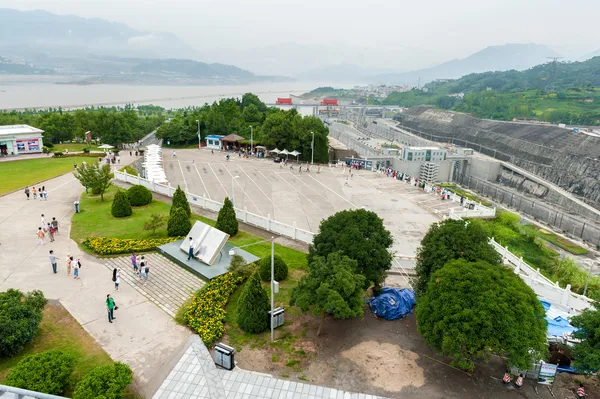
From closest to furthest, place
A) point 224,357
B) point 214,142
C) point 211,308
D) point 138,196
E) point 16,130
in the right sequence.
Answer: point 224,357
point 211,308
point 138,196
point 16,130
point 214,142

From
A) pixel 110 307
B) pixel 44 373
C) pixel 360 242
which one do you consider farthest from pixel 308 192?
pixel 44 373

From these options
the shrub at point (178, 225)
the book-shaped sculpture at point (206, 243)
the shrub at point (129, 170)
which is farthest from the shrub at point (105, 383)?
the shrub at point (129, 170)

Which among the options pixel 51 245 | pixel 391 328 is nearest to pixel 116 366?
pixel 391 328

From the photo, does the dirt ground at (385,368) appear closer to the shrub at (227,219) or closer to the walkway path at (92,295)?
the walkway path at (92,295)

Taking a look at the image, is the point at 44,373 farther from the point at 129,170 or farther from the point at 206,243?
the point at 129,170

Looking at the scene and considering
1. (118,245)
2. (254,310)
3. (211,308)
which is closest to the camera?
(254,310)

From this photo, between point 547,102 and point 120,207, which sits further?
point 547,102

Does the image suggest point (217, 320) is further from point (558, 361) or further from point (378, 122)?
point (378, 122)
